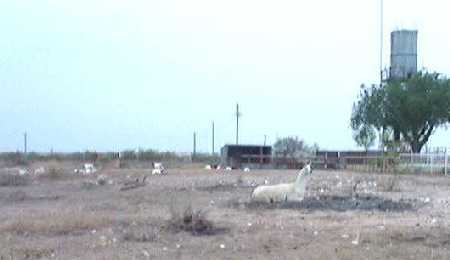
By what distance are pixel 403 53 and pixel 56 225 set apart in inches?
2287

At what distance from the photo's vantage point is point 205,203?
2211 centimetres

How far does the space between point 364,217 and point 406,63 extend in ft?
184

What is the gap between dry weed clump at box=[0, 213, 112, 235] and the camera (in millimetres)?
15805

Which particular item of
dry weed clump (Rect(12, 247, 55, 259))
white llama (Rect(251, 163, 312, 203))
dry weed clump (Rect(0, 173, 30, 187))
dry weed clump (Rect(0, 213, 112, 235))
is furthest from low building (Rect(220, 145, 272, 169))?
dry weed clump (Rect(12, 247, 55, 259))

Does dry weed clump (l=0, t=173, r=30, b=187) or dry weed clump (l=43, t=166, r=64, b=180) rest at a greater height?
dry weed clump (l=43, t=166, r=64, b=180)

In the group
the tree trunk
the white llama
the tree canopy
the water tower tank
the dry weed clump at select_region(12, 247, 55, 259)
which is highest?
the water tower tank

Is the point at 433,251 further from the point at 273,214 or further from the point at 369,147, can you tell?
the point at 369,147

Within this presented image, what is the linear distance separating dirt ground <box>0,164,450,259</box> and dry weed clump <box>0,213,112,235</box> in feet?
0.06

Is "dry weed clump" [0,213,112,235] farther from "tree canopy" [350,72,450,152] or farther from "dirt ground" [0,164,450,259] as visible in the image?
"tree canopy" [350,72,450,152]

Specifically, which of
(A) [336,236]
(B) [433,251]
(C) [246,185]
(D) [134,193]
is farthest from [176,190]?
(B) [433,251]

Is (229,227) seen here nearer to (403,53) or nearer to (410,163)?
(410,163)

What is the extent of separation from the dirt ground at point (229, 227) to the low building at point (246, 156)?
96.6 ft

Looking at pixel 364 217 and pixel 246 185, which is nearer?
pixel 364 217

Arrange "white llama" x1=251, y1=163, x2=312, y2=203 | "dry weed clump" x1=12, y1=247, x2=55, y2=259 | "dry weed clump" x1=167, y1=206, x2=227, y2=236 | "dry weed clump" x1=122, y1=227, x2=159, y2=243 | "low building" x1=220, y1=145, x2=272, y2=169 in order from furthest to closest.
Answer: "low building" x1=220, y1=145, x2=272, y2=169 < "white llama" x1=251, y1=163, x2=312, y2=203 < "dry weed clump" x1=167, y1=206, x2=227, y2=236 < "dry weed clump" x1=122, y1=227, x2=159, y2=243 < "dry weed clump" x1=12, y1=247, x2=55, y2=259
